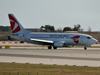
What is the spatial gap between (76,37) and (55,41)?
521cm

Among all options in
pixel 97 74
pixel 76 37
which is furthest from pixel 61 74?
pixel 76 37

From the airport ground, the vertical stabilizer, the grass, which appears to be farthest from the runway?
the vertical stabilizer

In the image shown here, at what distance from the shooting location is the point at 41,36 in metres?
68.5

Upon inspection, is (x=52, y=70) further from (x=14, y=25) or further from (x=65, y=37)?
(x=14, y=25)

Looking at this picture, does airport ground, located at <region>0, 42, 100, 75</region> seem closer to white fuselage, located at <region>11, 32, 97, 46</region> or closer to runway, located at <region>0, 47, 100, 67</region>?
runway, located at <region>0, 47, 100, 67</region>

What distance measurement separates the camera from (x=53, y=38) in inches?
2667

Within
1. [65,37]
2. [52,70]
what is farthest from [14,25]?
[52,70]

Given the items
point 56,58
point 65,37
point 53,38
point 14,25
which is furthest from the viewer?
point 14,25

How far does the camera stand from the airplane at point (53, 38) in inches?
2579

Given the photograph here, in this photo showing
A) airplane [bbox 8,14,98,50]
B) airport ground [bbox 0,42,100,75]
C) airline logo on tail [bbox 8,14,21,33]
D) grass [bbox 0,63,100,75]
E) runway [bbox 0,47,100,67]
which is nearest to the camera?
grass [bbox 0,63,100,75]

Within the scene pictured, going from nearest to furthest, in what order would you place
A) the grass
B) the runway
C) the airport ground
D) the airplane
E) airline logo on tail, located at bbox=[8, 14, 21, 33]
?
the grass < the airport ground < the runway < the airplane < airline logo on tail, located at bbox=[8, 14, 21, 33]

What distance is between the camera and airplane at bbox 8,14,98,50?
65500 millimetres

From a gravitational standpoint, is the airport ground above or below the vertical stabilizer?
below

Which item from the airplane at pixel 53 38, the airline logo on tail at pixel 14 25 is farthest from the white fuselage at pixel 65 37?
the airline logo on tail at pixel 14 25
